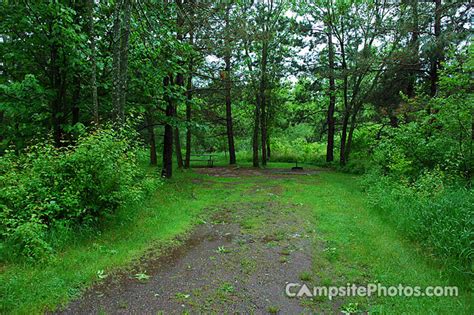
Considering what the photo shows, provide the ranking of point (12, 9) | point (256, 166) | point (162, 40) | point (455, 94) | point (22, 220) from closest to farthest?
point (22, 220), point (12, 9), point (455, 94), point (162, 40), point (256, 166)

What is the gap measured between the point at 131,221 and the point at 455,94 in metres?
7.72

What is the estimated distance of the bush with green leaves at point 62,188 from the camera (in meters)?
3.64

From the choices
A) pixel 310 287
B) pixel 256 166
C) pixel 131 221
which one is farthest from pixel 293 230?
pixel 256 166

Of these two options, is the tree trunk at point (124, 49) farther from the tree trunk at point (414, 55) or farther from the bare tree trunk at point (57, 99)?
the tree trunk at point (414, 55)

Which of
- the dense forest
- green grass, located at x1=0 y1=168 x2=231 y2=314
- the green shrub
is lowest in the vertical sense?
green grass, located at x1=0 y1=168 x2=231 y2=314

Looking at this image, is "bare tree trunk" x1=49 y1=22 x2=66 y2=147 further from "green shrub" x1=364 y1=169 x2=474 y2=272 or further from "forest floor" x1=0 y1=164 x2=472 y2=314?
"green shrub" x1=364 y1=169 x2=474 y2=272

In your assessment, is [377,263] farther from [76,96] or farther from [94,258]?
[76,96]

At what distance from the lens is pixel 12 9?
615 cm

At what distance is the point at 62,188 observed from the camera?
437 centimetres

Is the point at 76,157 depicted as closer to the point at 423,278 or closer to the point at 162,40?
the point at 162,40

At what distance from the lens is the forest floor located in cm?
288

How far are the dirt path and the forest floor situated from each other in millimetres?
12

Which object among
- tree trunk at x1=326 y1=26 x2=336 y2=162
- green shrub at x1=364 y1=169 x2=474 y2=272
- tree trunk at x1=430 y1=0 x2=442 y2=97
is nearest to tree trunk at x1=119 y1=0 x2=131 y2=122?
green shrub at x1=364 y1=169 x2=474 y2=272

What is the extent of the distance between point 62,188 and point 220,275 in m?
2.81
